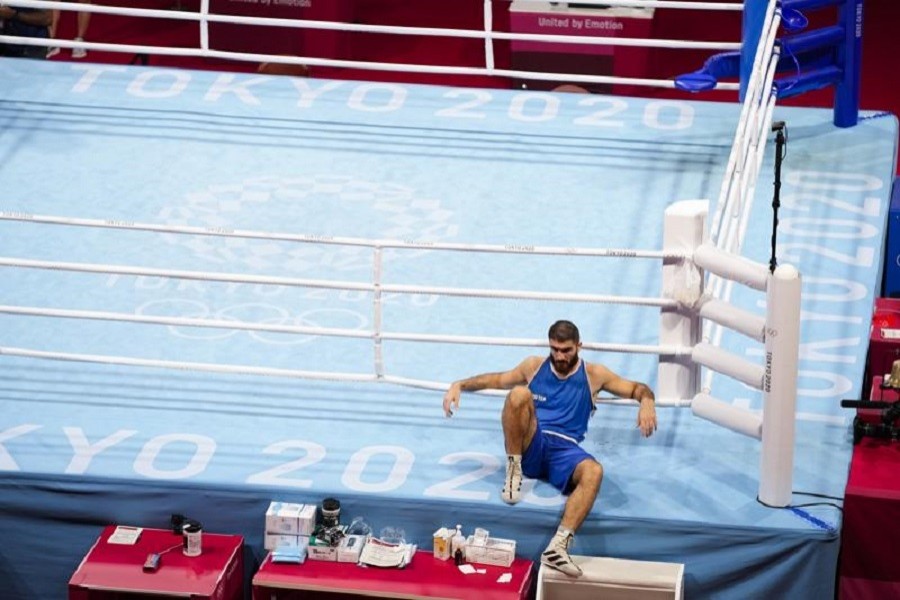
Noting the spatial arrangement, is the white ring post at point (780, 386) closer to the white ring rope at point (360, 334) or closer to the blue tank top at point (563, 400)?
the white ring rope at point (360, 334)

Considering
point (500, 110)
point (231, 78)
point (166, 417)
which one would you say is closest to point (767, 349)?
point (166, 417)

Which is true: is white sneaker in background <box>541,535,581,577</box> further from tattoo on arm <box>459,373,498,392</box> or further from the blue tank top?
tattoo on arm <box>459,373,498,392</box>

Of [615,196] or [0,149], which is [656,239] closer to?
[615,196]

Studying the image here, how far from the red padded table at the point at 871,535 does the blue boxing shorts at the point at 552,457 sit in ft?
3.29

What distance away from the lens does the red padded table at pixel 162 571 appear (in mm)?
6820

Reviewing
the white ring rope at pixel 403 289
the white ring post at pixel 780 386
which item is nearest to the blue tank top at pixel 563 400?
the white ring rope at pixel 403 289

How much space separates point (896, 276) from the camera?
9.34 m

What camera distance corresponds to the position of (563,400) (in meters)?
7.07

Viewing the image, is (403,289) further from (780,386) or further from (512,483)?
(780,386)

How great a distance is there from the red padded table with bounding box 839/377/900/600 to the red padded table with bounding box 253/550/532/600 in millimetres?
1210

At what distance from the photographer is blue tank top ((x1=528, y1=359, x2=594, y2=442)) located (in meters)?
7.05

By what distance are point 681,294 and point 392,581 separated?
5.11ft

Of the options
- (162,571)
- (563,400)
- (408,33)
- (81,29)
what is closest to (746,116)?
(563,400)

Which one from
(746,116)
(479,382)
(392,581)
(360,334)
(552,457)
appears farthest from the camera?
(746,116)
